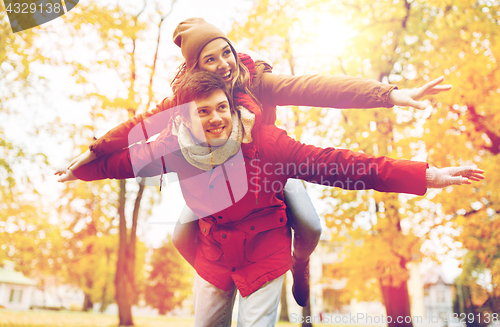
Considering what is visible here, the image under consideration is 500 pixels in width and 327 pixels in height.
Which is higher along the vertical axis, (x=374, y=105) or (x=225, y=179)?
(x=374, y=105)

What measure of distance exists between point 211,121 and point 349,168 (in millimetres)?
764

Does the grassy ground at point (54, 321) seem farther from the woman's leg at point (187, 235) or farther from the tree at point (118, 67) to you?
the woman's leg at point (187, 235)

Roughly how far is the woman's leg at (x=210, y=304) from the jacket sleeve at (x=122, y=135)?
102 centimetres

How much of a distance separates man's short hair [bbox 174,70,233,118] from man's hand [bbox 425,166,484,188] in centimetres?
111

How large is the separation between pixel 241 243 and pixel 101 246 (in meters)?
16.0

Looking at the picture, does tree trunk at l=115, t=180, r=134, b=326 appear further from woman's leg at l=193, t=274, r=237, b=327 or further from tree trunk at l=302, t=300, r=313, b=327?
woman's leg at l=193, t=274, r=237, b=327

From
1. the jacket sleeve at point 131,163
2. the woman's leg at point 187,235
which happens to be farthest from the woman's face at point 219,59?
the woman's leg at point 187,235

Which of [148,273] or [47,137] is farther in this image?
[148,273]

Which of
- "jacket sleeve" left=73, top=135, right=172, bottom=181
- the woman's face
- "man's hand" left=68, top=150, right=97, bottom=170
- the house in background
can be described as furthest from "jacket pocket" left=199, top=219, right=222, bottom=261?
the house in background

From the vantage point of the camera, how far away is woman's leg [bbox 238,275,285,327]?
2.07m

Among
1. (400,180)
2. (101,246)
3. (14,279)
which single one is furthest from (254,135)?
(14,279)

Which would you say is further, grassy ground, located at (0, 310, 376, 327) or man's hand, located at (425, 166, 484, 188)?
grassy ground, located at (0, 310, 376, 327)

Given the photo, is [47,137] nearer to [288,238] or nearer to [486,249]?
[288,238]

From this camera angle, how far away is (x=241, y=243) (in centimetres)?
211
